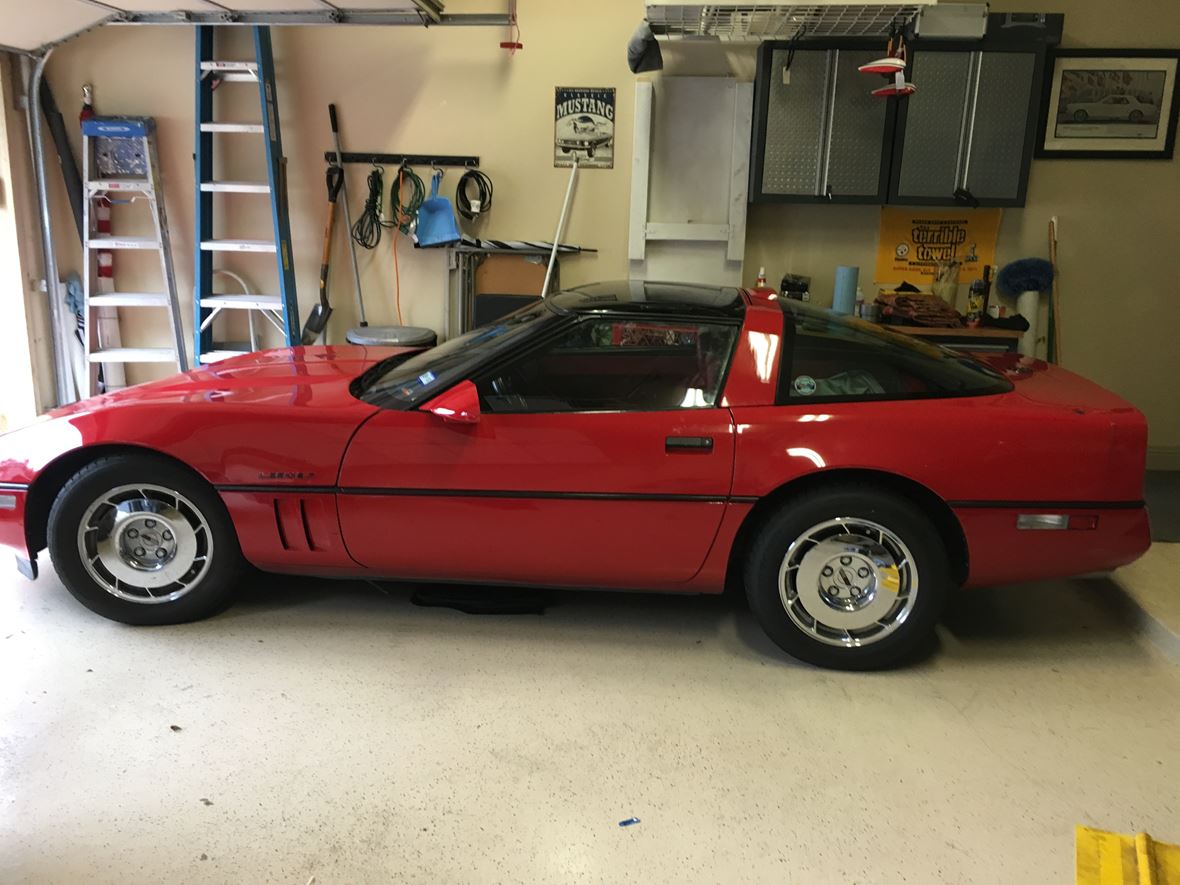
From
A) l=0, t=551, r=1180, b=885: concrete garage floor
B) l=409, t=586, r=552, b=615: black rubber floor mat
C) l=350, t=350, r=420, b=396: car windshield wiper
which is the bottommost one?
l=0, t=551, r=1180, b=885: concrete garage floor

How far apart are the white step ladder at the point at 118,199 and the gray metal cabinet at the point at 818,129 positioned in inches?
142

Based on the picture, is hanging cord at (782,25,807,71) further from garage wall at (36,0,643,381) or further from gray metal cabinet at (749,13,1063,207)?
garage wall at (36,0,643,381)

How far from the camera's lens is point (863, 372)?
109 inches

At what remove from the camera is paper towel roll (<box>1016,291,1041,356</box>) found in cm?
489

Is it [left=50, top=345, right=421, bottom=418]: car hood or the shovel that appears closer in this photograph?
[left=50, top=345, right=421, bottom=418]: car hood

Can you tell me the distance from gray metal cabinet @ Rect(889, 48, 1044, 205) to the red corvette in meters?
2.06

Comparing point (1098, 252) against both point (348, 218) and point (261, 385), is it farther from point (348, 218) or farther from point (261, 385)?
point (261, 385)

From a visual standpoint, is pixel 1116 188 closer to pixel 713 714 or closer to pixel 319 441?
pixel 713 714

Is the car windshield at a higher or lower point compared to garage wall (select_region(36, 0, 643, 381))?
lower

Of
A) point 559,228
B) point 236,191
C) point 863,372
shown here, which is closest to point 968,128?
point 559,228

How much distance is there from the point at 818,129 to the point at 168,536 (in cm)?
374

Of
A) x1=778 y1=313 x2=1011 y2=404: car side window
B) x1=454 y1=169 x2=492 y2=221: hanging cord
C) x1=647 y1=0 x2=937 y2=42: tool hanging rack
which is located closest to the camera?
x1=778 y1=313 x2=1011 y2=404: car side window

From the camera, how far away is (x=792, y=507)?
2656mm

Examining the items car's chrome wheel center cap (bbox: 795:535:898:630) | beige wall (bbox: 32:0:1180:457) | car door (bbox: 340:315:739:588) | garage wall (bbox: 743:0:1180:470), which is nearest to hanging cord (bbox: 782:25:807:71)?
beige wall (bbox: 32:0:1180:457)
